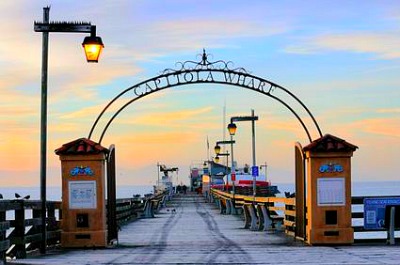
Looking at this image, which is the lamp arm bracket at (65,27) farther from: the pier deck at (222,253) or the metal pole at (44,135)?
the pier deck at (222,253)

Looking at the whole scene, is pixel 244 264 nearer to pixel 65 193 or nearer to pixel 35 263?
pixel 35 263

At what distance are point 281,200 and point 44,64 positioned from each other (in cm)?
1025

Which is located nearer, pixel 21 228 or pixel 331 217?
pixel 21 228

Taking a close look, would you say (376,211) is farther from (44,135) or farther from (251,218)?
(251,218)

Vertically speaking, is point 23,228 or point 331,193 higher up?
point 331,193

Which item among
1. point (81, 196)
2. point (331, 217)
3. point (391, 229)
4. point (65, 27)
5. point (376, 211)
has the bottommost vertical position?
point (391, 229)

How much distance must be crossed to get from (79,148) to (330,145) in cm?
546

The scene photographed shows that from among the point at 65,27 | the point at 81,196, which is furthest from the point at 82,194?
the point at 65,27

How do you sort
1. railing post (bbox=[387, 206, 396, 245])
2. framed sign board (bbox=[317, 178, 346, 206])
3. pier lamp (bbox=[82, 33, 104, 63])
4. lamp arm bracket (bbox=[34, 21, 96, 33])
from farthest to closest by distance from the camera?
framed sign board (bbox=[317, 178, 346, 206]) < railing post (bbox=[387, 206, 396, 245]) < lamp arm bracket (bbox=[34, 21, 96, 33]) < pier lamp (bbox=[82, 33, 104, 63])

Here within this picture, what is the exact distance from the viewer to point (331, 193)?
18.9 metres

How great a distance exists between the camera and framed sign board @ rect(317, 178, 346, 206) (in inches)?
742

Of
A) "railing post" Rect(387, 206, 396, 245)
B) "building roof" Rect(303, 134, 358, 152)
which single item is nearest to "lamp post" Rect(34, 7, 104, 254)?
"building roof" Rect(303, 134, 358, 152)

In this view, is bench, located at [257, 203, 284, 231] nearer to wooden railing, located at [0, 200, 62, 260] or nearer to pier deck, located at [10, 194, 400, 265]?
pier deck, located at [10, 194, 400, 265]

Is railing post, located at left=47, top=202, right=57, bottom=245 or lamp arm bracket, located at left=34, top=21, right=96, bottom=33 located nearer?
lamp arm bracket, located at left=34, top=21, right=96, bottom=33
